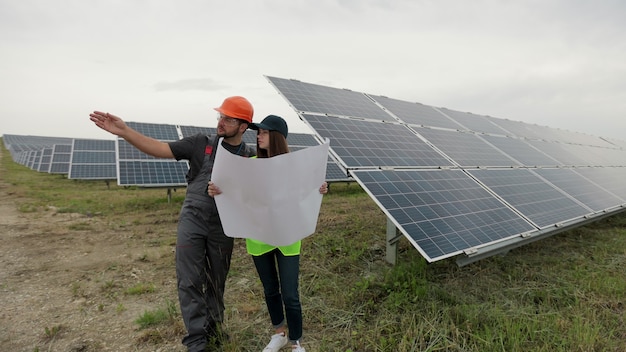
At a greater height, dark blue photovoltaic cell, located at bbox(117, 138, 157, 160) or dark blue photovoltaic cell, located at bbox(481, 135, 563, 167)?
dark blue photovoltaic cell, located at bbox(117, 138, 157, 160)

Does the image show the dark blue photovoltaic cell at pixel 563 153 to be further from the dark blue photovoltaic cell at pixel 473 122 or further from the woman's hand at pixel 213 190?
the woman's hand at pixel 213 190

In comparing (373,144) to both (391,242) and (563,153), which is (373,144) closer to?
(391,242)

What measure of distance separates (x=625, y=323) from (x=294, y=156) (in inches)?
158

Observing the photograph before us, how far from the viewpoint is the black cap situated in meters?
2.77

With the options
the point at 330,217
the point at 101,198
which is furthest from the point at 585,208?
the point at 101,198

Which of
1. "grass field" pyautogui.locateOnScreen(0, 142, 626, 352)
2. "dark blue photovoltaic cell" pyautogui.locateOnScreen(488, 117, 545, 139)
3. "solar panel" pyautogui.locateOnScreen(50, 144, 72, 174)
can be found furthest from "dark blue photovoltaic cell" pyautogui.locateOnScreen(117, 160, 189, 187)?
"solar panel" pyautogui.locateOnScreen(50, 144, 72, 174)

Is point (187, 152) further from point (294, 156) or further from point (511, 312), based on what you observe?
point (511, 312)

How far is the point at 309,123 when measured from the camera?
17.3ft

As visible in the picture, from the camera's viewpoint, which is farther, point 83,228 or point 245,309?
point 83,228

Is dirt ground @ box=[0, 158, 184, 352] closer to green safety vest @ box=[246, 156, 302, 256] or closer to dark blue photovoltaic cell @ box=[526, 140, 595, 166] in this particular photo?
green safety vest @ box=[246, 156, 302, 256]

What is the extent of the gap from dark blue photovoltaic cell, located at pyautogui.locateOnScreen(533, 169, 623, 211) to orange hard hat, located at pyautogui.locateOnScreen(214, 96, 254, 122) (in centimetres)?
684

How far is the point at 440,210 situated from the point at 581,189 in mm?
4960

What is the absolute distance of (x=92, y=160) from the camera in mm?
17391

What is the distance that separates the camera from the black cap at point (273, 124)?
277cm
